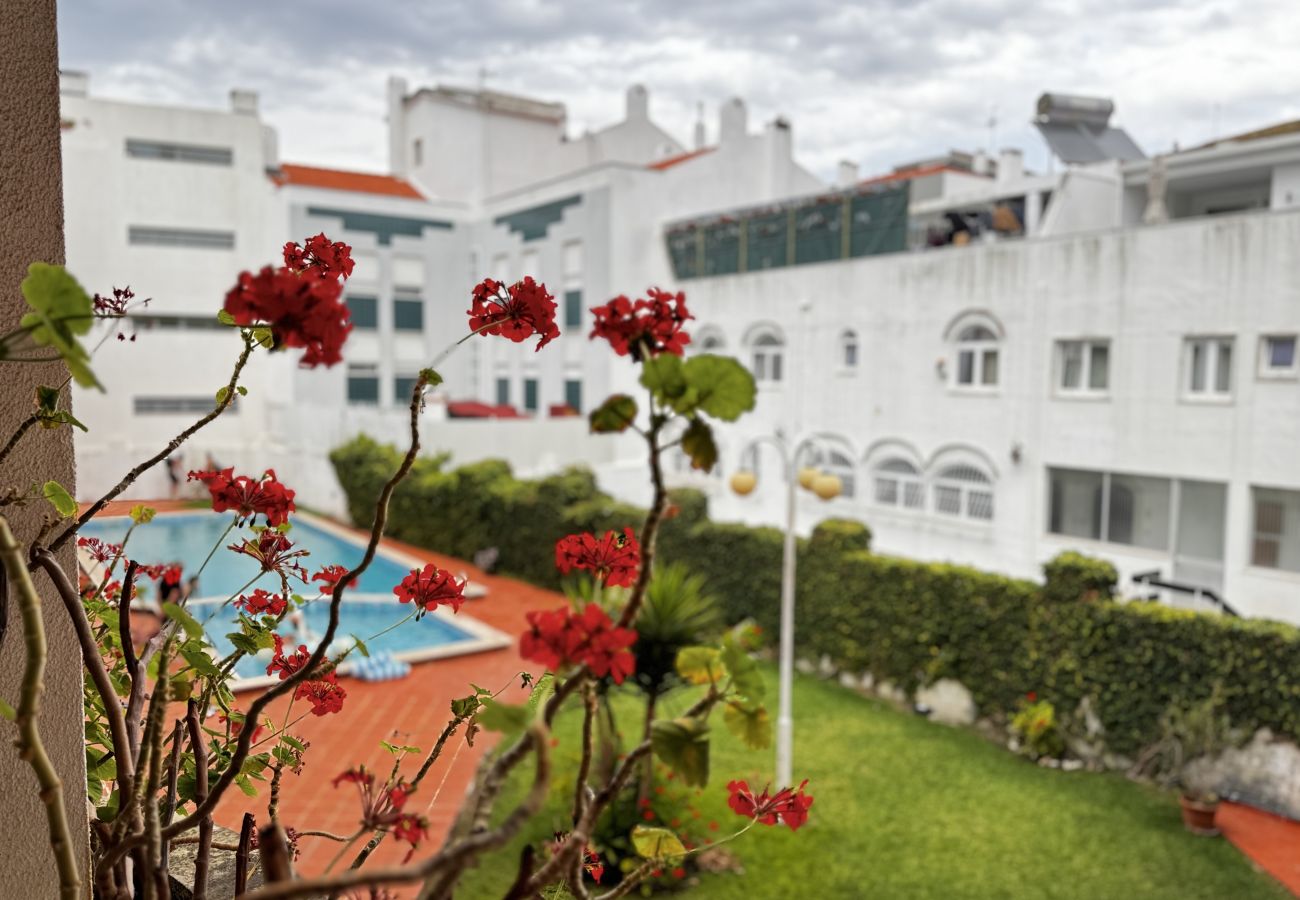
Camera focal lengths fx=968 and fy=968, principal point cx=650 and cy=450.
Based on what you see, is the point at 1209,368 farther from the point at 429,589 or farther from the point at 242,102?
the point at 242,102

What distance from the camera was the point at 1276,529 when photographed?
37.5 feet

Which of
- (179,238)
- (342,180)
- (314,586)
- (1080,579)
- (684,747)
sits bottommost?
(314,586)

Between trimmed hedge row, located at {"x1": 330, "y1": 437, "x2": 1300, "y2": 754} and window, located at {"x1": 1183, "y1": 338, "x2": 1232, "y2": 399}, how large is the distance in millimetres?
4347

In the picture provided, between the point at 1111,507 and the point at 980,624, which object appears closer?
the point at 980,624

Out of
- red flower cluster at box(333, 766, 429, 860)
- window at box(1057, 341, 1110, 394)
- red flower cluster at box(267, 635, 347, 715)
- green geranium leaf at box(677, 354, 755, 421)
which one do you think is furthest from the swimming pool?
window at box(1057, 341, 1110, 394)

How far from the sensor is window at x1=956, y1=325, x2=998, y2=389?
14.4 meters

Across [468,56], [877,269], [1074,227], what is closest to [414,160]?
[468,56]

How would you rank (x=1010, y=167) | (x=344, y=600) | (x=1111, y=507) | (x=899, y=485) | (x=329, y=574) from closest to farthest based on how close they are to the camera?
(x=329, y=574) < (x=344, y=600) < (x=1111, y=507) < (x=899, y=485) < (x=1010, y=167)

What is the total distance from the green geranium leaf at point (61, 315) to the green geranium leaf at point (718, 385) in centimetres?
52

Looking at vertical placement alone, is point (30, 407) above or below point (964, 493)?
above

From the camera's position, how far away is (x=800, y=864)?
702 cm

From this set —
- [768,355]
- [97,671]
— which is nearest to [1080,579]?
[97,671]

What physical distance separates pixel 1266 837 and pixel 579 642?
9052 millimetres

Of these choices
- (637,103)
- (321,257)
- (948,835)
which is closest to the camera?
(321,257)
